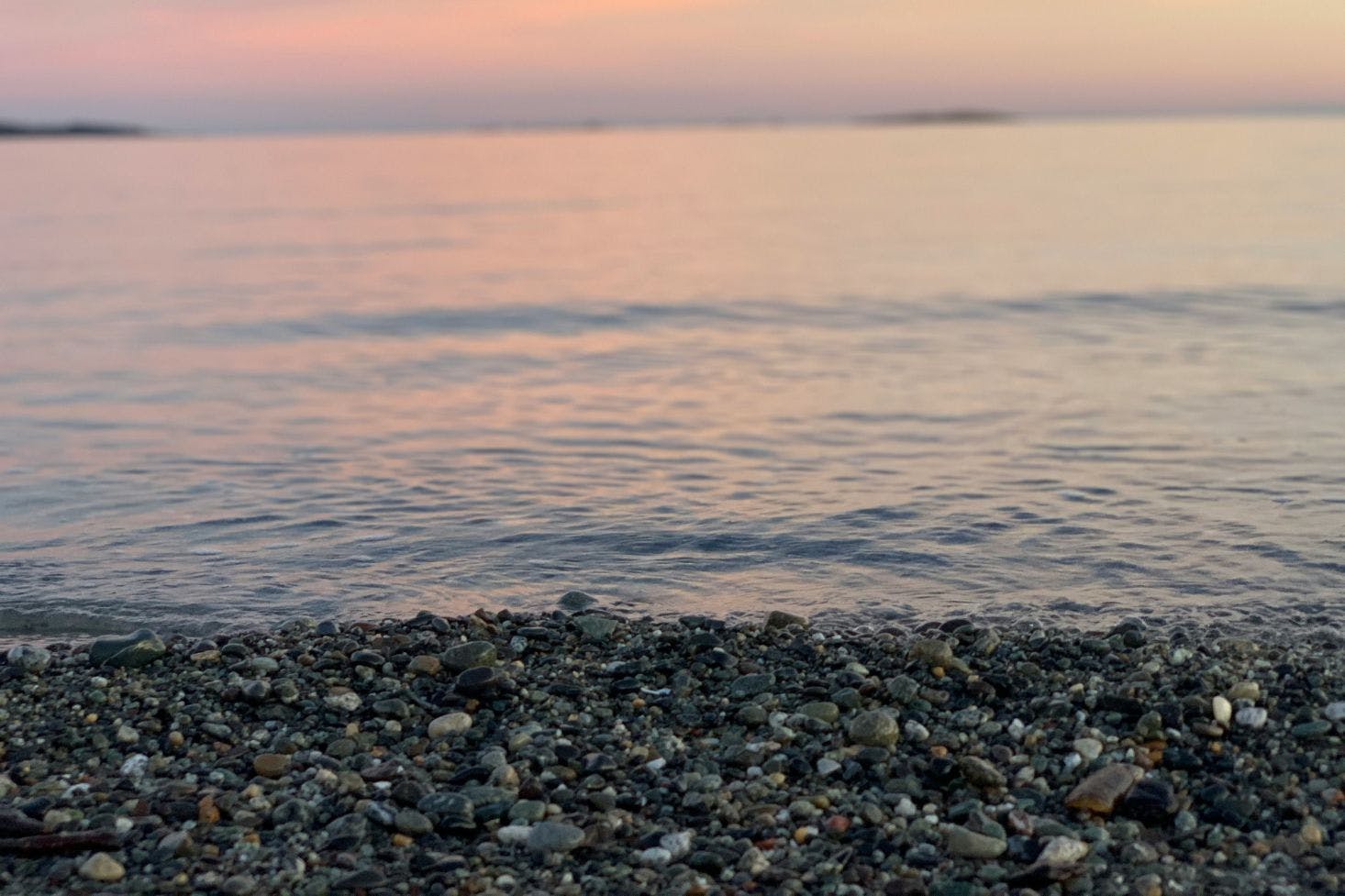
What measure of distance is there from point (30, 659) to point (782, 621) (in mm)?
4424

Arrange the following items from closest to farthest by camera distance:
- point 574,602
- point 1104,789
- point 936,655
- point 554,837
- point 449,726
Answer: point 554,837, point 1104,789, point 449,726, point 936,655, point 574,602

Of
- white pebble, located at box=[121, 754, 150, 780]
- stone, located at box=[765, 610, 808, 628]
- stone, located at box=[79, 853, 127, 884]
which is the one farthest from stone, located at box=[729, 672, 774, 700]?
stone, located at box=[79, 853, 127, 884]

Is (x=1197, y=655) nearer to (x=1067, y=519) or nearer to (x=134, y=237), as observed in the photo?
(x=1067, y=519)

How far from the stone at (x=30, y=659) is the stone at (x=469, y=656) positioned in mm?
2291

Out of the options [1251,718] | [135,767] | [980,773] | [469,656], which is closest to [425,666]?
[469,656]

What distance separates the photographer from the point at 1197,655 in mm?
7219

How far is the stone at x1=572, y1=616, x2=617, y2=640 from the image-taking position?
7.88m

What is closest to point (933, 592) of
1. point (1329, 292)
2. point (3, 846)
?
point (3, 846)

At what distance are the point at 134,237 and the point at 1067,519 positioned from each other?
39.8 meters

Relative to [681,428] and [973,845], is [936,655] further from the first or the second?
[681,428]

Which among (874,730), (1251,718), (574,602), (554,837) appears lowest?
(574,602)

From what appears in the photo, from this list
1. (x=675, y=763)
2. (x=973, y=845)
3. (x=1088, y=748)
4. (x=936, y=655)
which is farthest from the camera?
(x=936, y=655)

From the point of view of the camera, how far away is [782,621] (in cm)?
824

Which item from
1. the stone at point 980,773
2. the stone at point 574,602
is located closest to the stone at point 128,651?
the stone at point 574,602
